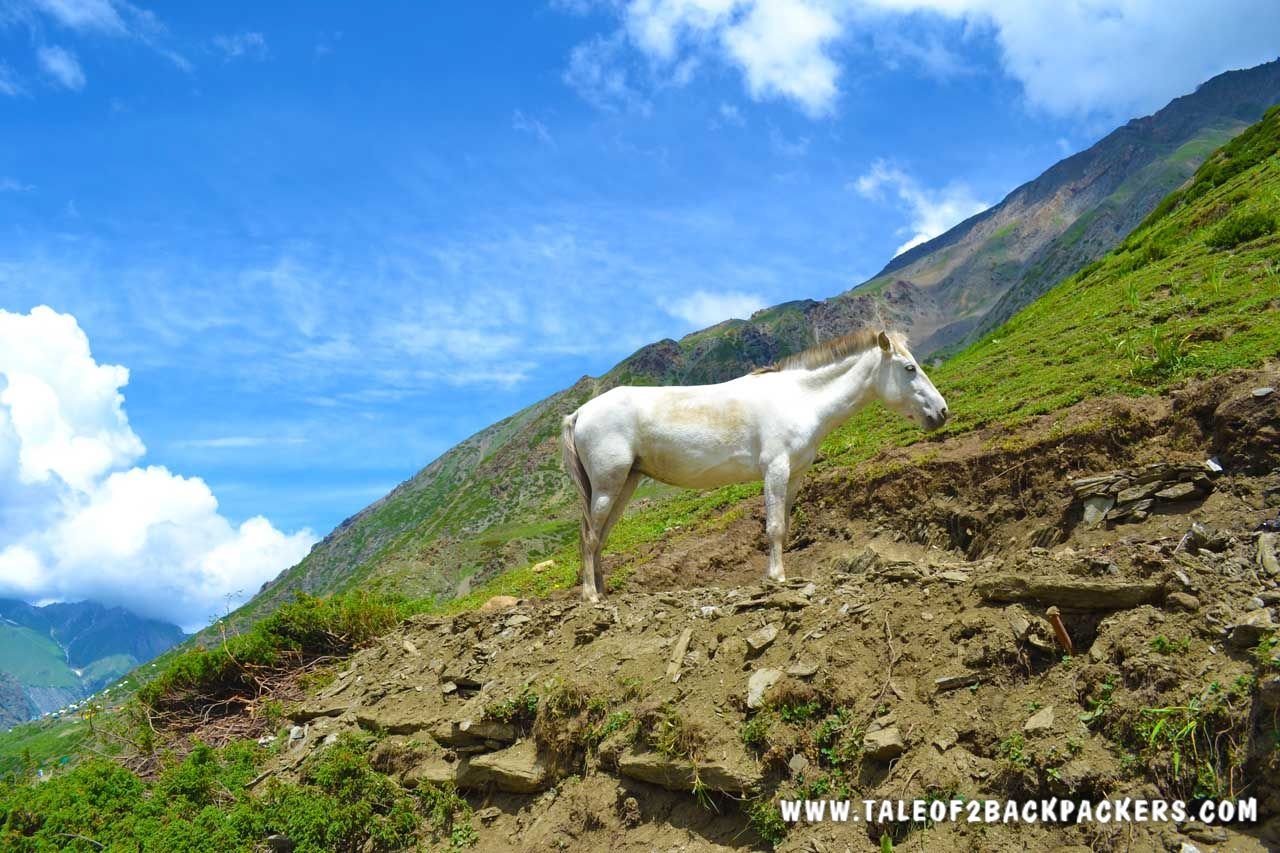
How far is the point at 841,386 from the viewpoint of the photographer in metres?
10.5

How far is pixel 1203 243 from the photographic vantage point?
23.7 metres

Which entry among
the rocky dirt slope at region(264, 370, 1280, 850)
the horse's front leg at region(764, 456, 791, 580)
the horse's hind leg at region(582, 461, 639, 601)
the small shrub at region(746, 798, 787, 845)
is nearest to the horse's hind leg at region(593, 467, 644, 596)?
the horse's hind leg at region(582, 461, 639, 601)

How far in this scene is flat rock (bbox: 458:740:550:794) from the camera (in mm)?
7434

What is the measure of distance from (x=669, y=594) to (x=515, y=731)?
7.60 feet

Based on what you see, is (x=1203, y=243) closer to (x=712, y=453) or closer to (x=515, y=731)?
(x=712, y=453)

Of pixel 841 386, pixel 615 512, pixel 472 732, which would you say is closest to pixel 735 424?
pixel 841 386

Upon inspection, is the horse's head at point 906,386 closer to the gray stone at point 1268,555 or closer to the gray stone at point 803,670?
the gray stone at point 1268,555

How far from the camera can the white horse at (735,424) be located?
10102mm

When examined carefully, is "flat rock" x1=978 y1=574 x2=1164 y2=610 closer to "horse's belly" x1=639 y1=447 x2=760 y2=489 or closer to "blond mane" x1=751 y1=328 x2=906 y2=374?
"horse's belly" x1=639 y1=447 x2=760 y2=489

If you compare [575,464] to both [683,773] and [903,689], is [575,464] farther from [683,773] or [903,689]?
[903,689]

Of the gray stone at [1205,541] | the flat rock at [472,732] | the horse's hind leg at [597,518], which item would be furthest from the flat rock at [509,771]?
the gray stone at [1205,541]

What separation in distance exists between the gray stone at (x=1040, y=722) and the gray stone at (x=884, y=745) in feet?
2.69

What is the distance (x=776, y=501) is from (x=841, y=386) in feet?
6.33

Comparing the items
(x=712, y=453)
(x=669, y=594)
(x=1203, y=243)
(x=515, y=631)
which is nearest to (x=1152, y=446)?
(x=712, y=453)
